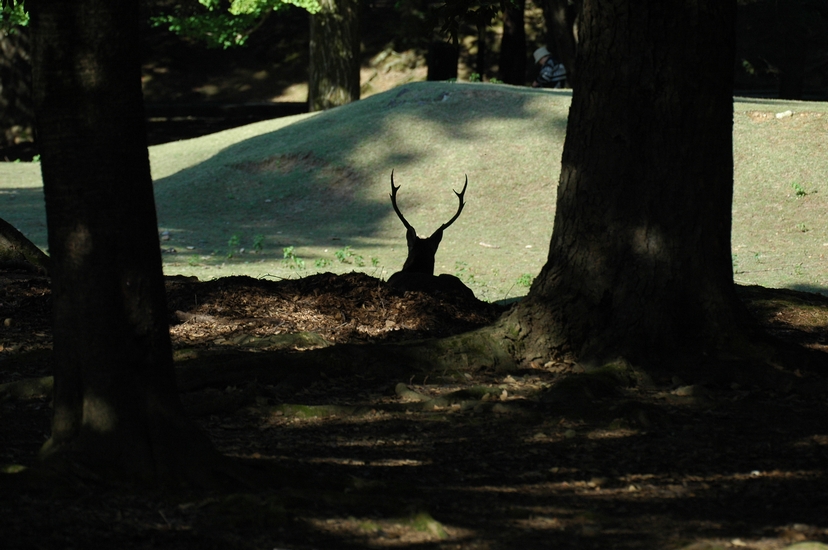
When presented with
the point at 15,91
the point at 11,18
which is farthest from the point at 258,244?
the point at 15,91

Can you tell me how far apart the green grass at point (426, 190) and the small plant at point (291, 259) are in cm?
4

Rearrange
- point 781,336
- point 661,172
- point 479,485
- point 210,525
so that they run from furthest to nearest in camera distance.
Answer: point 781,336, point 661,172, point 479,485, point 210,525

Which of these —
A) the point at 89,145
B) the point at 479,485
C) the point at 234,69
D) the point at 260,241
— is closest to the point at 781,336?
the point at 479,485

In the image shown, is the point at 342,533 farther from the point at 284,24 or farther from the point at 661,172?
the point at 284,24

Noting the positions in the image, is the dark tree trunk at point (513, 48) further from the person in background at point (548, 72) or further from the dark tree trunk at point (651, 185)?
the dark tree trunk at point (651, 185)

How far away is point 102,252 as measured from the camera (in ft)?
11.3

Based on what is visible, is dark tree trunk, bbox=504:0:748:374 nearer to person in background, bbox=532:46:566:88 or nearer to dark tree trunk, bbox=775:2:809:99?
person in background, bbox=532:46:566:88

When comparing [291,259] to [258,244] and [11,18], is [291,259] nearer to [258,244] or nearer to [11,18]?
[258,244]

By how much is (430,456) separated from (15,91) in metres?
25.4

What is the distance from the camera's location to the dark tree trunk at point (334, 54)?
22516mm

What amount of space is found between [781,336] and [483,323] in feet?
6.98

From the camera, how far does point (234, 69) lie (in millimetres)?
39156

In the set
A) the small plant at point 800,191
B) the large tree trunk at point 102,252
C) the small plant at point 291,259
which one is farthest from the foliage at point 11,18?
the large tree trunk at point 102,252

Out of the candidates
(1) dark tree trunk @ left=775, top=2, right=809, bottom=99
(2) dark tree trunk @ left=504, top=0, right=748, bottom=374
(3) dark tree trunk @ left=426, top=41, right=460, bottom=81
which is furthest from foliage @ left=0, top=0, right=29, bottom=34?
(1) dark tree trunk @ left=775, top=2, right=809, bottom=99
